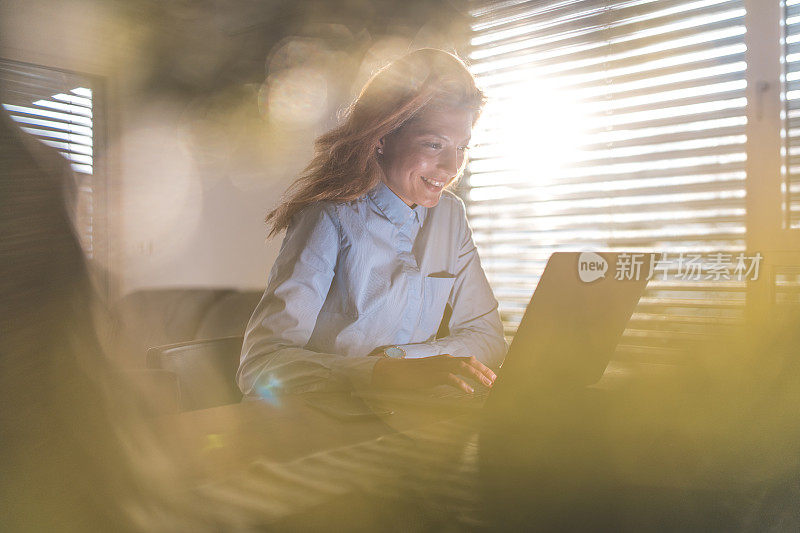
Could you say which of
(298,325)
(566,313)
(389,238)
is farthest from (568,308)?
(389,238)

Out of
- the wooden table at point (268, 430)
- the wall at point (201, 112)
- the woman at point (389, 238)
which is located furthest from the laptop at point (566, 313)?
the wall at point (201, 112)

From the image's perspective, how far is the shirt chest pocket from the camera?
5.02 ft

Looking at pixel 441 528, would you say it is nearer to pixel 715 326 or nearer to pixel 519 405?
pixel 519 405

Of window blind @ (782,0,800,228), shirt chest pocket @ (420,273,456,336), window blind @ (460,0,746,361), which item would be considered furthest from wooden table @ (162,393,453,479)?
window blind @ (782,0,800,228)

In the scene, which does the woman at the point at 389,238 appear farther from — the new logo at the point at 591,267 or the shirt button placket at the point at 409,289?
the new logo at the point at 591,267

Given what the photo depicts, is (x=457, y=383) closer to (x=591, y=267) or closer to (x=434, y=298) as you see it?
(x=591, y=267)

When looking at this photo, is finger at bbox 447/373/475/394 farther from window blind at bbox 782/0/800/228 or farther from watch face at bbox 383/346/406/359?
window blind at bbox 782/0/800/228

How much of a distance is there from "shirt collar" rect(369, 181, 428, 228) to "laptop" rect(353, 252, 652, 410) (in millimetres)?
704

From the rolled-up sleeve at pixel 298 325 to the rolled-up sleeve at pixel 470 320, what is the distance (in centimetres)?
26

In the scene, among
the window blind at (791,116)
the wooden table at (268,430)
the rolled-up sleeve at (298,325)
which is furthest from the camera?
the window blind at (791,116)

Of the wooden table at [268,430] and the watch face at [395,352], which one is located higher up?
the watch face at [395,352]

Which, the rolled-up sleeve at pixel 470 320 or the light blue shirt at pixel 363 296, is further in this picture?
the rolled-up sleeve at pixel 470 320

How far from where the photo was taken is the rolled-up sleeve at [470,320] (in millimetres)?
1406

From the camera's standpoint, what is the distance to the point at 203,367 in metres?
1.44
